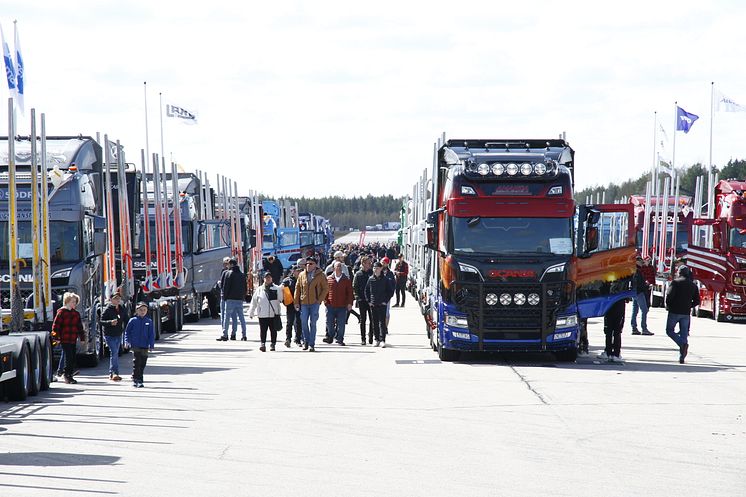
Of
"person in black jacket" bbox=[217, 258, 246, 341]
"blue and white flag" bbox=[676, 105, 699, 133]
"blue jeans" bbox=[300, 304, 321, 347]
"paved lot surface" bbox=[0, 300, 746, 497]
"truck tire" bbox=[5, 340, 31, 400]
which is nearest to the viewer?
"paved lot surface" bbox=[0, 300, 746, 497]

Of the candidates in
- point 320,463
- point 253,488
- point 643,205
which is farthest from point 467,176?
point 643,205

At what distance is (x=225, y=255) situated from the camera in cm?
3600

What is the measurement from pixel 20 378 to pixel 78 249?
506 centimetres

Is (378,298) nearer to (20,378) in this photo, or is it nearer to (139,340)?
(139,340)

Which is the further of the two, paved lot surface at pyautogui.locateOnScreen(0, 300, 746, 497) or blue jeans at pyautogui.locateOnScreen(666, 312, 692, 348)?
blue jeans at pyautogui.locateOnScreen(666, 312, 692, 348)

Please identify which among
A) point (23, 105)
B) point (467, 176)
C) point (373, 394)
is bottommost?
point (373, 394)

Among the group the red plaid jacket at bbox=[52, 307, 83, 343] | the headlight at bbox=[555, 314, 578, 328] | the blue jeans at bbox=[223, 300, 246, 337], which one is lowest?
the blue jeans at bbox=[223, 300, 246, 337]

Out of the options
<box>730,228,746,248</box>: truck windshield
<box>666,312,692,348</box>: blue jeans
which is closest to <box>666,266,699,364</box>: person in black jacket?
<box>666,312,692,348</box>: blue jeans

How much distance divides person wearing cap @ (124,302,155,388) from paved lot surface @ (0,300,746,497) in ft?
0.90

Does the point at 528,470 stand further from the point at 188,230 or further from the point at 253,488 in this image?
the point at 188,230

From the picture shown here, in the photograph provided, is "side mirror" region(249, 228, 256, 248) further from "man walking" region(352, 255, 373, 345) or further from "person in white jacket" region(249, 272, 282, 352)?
"person in white jacket" region(249, 272, 282, 352)

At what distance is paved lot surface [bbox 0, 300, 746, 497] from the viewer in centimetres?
941

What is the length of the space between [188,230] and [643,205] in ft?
58.2

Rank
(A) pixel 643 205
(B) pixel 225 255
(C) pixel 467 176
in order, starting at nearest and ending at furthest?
(C) pixel 467 176
(B) pixel 225 255
(A) pixel 643 205
